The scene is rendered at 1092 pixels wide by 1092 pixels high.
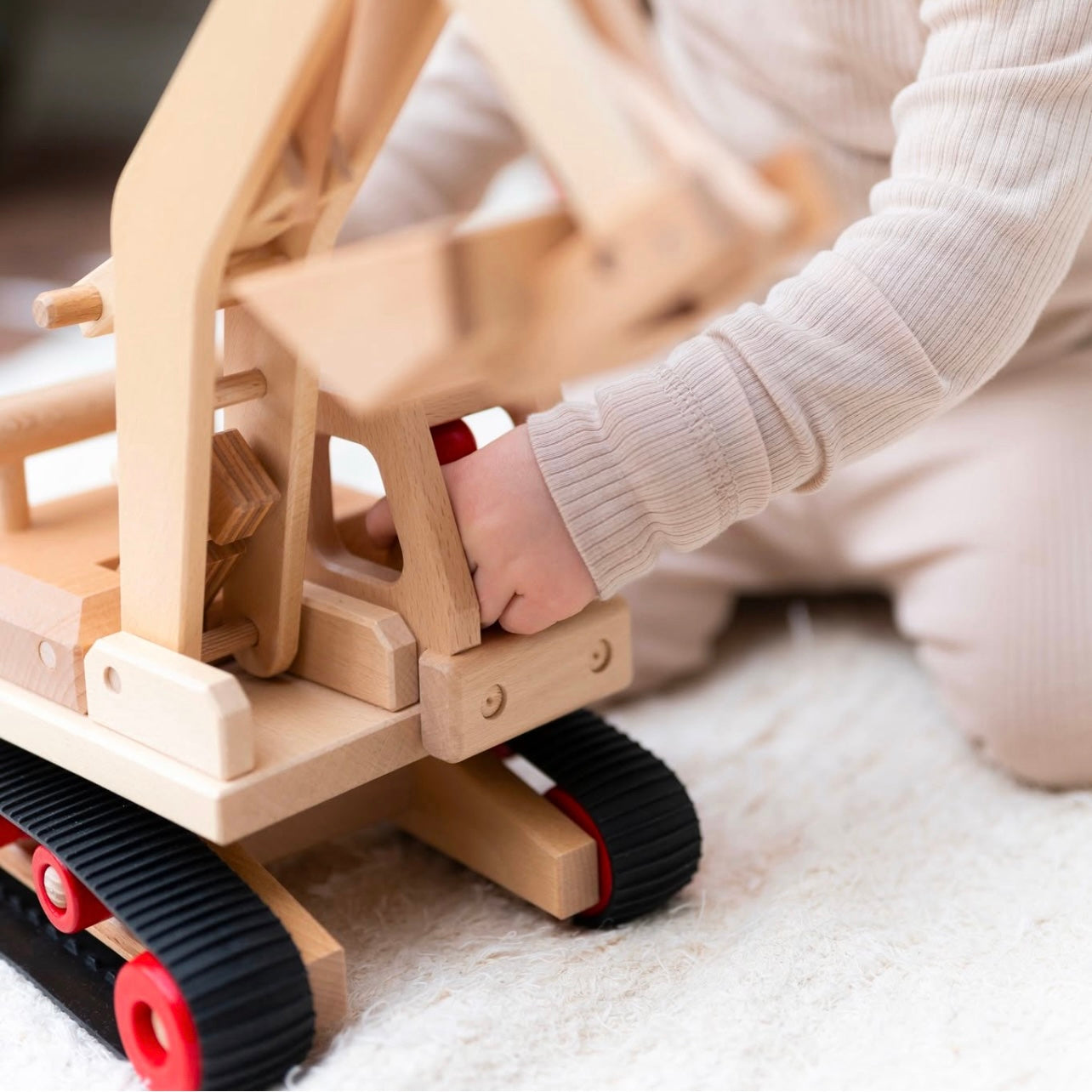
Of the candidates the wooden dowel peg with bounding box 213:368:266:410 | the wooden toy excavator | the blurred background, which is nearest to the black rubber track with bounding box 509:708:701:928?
the wooden toy excavator

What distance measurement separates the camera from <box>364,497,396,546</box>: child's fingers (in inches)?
23.8

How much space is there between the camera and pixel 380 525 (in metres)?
0.61

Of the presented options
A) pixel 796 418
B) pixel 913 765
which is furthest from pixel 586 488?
pixel 913 765

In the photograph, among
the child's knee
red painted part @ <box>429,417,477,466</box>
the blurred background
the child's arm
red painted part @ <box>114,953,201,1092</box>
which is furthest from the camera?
the blurred background

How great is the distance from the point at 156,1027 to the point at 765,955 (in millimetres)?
242

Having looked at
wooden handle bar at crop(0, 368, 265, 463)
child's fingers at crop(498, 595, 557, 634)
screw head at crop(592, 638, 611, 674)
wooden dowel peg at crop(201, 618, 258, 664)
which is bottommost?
screw head at crop(592, 638, 611, 674)

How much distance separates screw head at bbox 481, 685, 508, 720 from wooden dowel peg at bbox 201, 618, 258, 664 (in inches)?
3.9

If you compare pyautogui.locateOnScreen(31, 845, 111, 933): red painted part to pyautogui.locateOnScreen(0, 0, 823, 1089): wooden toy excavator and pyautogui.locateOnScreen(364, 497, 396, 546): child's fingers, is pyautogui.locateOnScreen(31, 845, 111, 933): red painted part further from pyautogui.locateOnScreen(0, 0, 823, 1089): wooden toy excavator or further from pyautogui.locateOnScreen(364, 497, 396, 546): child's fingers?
pyautogui.locateOnScreen(364, 497, 396, 546): child's fingers

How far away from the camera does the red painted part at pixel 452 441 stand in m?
0.58

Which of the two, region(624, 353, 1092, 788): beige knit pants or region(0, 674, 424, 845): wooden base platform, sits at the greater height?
region(0, 674, 424, 845): wooden base platform

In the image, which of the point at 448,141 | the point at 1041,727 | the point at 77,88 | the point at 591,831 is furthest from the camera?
the point at 77,88

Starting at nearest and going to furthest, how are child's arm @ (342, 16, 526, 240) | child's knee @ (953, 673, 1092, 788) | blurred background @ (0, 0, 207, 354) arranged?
child's knee @ (953, 673, 1092, 788) < child's arm @ (342, 16, 526, 240) < blurred background @ (0, 0, 207, 354)

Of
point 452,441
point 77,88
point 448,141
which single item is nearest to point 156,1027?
point 452,441

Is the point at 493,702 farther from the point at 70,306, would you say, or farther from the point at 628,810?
the point at 70,306
